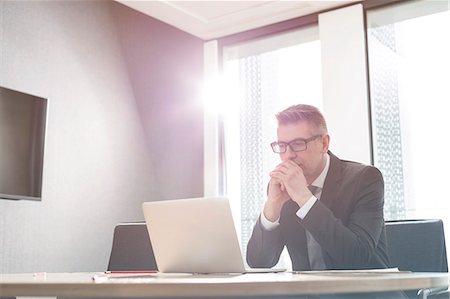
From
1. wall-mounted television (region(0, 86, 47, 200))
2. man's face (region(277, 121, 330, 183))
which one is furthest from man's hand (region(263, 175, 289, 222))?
wall-mounted television (region(0, 86, 47, 200))

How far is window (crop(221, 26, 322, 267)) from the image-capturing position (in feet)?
15.1

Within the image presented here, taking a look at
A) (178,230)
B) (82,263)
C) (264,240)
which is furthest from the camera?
(82,263)

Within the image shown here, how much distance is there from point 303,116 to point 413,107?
1.99 meters

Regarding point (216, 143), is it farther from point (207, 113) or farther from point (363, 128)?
point (363, 128)

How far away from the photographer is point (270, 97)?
471cm

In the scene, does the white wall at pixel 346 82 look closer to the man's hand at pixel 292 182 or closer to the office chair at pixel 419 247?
the office chair at pixel 419 247

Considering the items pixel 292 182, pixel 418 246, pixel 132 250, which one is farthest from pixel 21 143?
pixel 418 246

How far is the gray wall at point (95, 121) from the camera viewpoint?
3.62 meters

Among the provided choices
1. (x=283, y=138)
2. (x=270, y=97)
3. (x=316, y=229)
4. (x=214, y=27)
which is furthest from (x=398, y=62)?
(x=316, y=229)

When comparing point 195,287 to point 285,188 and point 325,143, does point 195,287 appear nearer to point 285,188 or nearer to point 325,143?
point 285,188

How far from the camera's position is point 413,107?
13.3ft

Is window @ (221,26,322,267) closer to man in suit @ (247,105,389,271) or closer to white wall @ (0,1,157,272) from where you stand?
white wall @ (0,1,157,272)

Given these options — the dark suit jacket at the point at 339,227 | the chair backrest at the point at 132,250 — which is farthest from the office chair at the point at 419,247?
the chair backrest at the point at 132,250

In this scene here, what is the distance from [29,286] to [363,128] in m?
3.36
